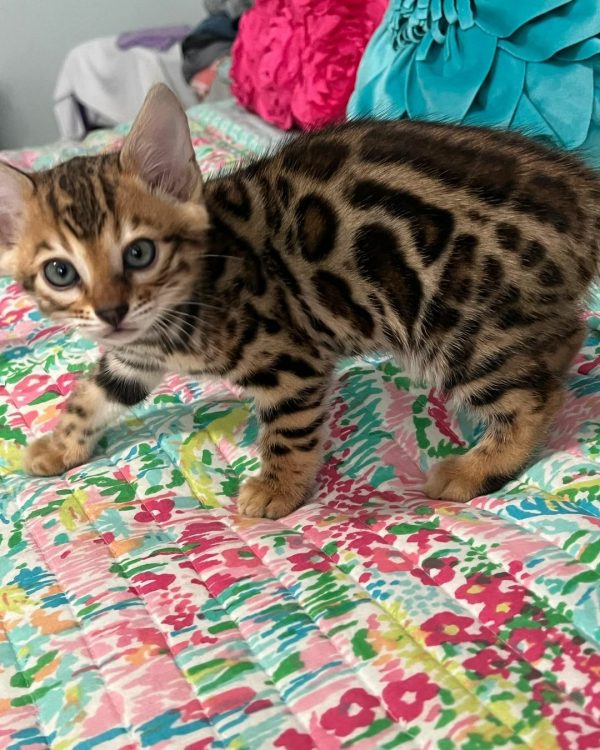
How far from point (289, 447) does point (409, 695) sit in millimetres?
516

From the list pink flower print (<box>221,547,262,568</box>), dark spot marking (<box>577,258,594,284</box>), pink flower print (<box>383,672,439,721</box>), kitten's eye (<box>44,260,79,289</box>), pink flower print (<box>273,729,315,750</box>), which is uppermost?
kitten's eye (<box>44,260,79,289</box>)

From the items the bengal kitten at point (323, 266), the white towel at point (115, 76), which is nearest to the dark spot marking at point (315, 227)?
the bengal kitten at point (323, 266)

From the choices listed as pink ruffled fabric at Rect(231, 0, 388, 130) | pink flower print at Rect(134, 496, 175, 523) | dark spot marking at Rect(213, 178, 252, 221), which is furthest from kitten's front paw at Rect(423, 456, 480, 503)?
pink ruffled fabric at Rect(231, 0, 388, 130)

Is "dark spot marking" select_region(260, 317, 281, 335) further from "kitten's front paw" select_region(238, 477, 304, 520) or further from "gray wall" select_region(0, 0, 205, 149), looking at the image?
"gray wall" select_region(0, 0, 205, 149)

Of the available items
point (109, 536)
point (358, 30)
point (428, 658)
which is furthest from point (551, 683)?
point (358, 30)

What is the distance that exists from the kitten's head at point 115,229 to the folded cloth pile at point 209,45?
2088 mm

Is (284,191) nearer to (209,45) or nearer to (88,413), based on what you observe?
(88,413)

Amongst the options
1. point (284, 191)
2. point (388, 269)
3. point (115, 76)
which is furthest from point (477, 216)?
point (115, 76)

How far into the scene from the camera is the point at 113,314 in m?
1.10

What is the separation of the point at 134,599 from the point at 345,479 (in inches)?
15.9

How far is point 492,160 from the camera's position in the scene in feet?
4.04

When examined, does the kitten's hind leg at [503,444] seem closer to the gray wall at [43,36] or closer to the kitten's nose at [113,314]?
the kitten's nose at [113,314]

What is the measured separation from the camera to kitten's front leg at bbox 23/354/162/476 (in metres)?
1.40

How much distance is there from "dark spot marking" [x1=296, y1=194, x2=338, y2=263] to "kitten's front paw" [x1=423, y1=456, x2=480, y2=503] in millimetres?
380
